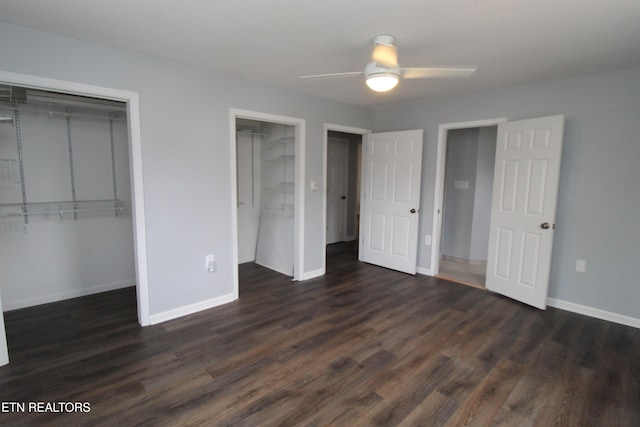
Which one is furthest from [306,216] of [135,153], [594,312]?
[594,312]

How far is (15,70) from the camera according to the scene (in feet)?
7.50

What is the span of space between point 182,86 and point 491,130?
14.2ft

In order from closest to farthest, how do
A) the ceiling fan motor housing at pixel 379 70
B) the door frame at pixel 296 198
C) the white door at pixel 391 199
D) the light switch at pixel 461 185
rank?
the ceiling fan motor housing at pixel 379 70, the door frame at pixel 296 198, the white door at pixel 391 199, the light switch at pixel 461 185

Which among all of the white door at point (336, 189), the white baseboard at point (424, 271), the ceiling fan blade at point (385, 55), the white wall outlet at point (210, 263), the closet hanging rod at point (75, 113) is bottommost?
the white baseboard at point (424, 271)

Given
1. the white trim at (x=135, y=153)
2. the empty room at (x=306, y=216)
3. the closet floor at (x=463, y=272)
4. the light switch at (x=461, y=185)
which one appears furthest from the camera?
the light switch at (x=461, y=185)

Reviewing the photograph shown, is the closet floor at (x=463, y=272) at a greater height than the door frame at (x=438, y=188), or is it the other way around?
the door frame at (x=438, y=188)

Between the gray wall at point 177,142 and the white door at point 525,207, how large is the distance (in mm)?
2716

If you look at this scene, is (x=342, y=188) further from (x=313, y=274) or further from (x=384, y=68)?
(x=384, y=68)

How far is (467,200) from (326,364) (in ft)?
12.8

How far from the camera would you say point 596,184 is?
3271mm

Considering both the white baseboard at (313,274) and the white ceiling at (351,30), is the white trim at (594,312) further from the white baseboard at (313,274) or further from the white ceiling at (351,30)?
the white baseboard at (313,274)

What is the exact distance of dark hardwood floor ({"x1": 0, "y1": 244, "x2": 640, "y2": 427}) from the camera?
1.97 meters

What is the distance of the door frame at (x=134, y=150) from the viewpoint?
2.43 meters

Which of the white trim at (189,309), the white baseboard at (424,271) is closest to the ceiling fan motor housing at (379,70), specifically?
the white trim at (189,309)
